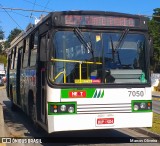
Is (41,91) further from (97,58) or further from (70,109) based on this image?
(97,58)

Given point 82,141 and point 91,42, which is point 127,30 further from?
point 82,141

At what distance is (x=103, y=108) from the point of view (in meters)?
9.48

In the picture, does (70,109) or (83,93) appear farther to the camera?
(83,93)

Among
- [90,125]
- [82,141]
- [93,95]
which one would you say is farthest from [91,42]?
[82,141]

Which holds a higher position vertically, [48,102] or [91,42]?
[91,42]

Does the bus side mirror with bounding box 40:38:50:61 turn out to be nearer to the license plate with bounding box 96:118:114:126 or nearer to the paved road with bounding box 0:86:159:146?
the license plate with bounding box 96:118:114:126

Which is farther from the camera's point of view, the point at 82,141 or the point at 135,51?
the point at 82,141

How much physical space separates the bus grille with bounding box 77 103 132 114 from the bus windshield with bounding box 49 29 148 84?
55 cm

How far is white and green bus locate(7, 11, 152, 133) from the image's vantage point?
926 cm

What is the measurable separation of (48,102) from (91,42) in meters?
1.75

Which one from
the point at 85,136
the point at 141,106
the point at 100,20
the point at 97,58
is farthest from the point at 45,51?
the point at 85,136

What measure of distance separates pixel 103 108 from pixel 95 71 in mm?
887

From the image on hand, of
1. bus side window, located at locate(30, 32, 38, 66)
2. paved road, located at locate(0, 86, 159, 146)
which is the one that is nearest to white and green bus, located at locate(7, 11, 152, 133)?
paved road, located at locate(0, 86, 159, 146)

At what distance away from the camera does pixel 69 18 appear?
9578 mm
